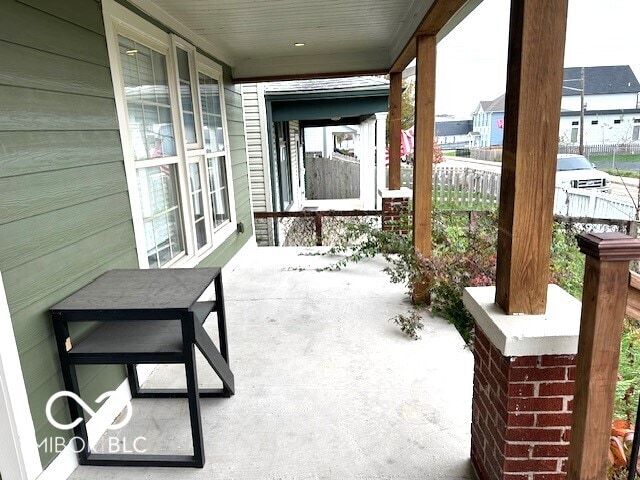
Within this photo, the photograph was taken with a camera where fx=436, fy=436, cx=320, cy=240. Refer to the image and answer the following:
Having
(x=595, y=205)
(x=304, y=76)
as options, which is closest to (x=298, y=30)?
(x=304, y=76)

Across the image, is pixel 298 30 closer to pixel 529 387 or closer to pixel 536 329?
pixel 536 329

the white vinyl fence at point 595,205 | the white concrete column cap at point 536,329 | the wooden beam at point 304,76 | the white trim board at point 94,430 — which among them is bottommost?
the white trim board at point 94,430

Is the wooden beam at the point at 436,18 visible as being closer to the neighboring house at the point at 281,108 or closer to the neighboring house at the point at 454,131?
the neighboring house at the point at 281,108

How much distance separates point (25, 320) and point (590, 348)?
212 cm

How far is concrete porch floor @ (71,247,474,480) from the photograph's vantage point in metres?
2.08

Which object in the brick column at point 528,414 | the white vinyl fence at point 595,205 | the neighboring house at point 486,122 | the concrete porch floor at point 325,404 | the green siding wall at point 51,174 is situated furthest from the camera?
the neighboring house at point 486,122

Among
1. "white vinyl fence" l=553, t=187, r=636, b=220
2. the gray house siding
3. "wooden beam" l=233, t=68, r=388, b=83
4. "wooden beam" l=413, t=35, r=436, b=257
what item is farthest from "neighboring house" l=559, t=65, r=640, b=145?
the gray house siding

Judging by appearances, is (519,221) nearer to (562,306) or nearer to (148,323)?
(562,306)

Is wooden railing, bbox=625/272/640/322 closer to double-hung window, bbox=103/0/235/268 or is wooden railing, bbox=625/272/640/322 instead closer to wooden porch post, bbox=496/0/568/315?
wooden porch post, bbox=496/0/568/315

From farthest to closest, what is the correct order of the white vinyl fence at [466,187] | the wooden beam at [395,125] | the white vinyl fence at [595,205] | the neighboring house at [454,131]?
the neighboring house at [454,131] → the white vinyl fence at [466,187] → the white vinyl fence at [595,205] → the wooden beam at [395,125]

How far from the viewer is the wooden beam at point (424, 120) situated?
358cm

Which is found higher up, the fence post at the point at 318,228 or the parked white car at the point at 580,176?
the parked white car at the point at 580,176

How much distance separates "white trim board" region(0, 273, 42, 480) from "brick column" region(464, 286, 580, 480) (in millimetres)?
1887

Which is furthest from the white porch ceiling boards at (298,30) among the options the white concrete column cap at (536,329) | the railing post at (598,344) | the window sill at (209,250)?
the railing post at (598,344)
